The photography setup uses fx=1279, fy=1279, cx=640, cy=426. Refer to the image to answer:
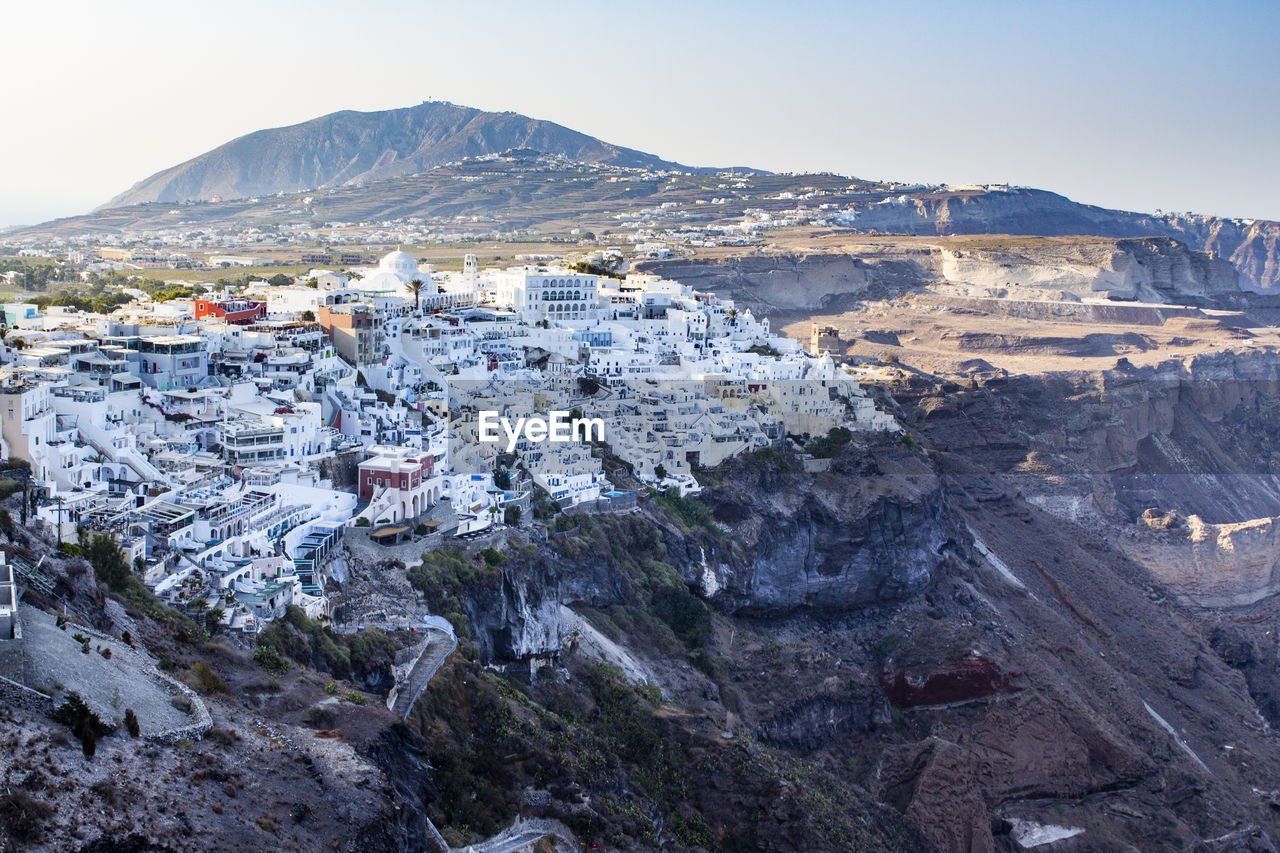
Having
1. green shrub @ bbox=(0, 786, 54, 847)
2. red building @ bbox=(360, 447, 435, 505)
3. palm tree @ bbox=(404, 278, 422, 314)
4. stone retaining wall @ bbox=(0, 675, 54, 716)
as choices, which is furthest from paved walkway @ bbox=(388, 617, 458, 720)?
palm tree @ bbox=(404, 278, 422, 314)

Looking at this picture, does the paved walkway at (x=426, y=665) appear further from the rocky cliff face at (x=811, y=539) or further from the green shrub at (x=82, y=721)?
the rocky cliff face at (x=811, y=539)

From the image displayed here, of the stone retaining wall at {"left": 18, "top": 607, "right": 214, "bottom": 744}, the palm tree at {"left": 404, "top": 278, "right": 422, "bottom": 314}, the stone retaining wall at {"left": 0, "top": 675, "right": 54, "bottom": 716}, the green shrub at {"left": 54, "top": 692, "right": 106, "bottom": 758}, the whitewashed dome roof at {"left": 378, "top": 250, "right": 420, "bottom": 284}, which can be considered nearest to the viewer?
the green shrub at {"left": 54, "top": 692, "right": 106, "bottom": 758}

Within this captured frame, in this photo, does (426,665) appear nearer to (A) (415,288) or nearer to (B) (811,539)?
(B) (811,539)

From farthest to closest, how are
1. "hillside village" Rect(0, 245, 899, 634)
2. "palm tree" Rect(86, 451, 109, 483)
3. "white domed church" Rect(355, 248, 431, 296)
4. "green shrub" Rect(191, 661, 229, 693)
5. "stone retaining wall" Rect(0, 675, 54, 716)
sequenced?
"white domed church" Rect(355, 248, 431, 296)
"palm tree" Rect(86, 451, 109, 483)
"hillside village" Rect(0, 245, 899, 634)
"green shrub" Rect(191, 661, 229, 693)
"stone retaining wall" Rect(0, 675, 54, 716)

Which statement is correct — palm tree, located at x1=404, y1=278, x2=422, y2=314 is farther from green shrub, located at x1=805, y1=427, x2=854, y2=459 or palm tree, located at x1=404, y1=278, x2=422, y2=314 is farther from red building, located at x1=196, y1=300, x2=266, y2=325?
green shrub, located at x1=805, y1=427, x2=854, y2=459

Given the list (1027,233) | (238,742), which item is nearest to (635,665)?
(238,742)

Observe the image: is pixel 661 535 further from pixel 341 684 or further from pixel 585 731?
pixel 341 684
